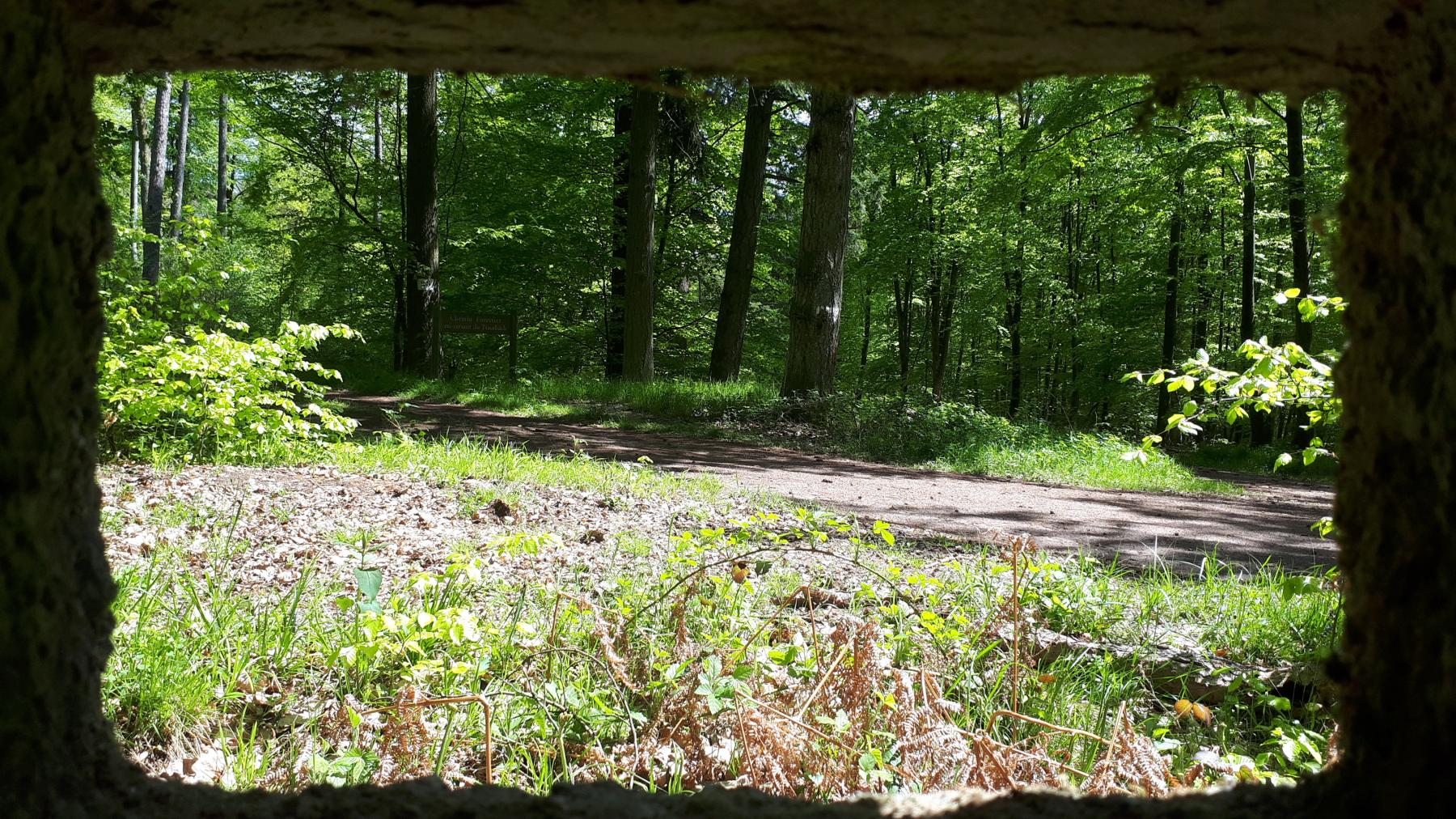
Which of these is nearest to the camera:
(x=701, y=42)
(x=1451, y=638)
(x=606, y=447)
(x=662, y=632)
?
(x=1451, y=638)

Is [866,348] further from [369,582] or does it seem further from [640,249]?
[369,582]

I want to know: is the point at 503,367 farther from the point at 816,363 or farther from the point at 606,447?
the point at 606,447

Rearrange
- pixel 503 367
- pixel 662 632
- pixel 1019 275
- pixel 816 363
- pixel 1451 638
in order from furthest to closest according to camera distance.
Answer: pixel 1019 275, pixel 503 367, pixel 816 363, pixel 662 632, pixel 1451 638

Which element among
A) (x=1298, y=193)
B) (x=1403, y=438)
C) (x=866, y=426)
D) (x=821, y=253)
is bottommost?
(x=866, y=426)

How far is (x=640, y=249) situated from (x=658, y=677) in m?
12.9

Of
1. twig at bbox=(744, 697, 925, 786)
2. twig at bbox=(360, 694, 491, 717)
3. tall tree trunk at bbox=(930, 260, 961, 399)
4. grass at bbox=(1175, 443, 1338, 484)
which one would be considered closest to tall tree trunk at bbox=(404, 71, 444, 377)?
grass at bbox=(1175, 443, 1338, 484)

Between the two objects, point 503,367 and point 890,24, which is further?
point 503,367

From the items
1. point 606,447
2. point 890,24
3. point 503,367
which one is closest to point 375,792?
point 890,24

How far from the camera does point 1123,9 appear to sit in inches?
38.4

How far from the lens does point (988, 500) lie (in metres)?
7.74

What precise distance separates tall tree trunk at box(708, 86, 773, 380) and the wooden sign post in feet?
14.0

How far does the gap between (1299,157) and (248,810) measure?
17.4 meters

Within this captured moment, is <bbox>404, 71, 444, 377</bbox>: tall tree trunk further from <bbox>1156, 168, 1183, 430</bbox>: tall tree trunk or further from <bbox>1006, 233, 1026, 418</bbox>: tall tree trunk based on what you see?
<bbox>1156, 168, 1183, 430</bbox>: tall tree trunk

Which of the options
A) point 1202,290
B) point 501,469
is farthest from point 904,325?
point 501,469
